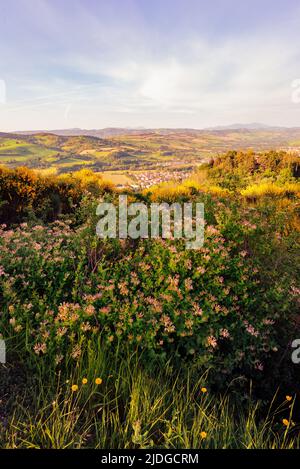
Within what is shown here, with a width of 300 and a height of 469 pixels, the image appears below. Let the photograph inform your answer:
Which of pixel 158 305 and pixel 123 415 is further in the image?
pixel 158 305

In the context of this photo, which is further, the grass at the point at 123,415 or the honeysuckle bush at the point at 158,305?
the honeysuckle bush at the point at 158,305

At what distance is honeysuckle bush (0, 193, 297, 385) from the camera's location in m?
2.48

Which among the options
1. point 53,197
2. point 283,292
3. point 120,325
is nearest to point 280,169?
point 53,197

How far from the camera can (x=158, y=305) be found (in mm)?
2562

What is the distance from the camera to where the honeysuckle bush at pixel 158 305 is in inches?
97.6

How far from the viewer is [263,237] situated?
3.74m

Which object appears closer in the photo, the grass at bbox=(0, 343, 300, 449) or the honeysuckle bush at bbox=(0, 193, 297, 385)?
the grass at bbox=(0, 343, 300, 449)

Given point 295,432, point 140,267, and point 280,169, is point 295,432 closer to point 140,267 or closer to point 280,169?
point 140,267

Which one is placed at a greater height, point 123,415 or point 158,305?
point 158,305

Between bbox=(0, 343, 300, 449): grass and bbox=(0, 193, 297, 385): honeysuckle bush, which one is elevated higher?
bbox=(0, 193, 297, 385): honeysuckle bush

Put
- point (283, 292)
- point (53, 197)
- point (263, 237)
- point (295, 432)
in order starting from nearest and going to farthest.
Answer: point (295, 432)
point (283, 292)
point (263, 237)
point (53, 197)

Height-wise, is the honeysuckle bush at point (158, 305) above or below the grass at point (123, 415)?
above
